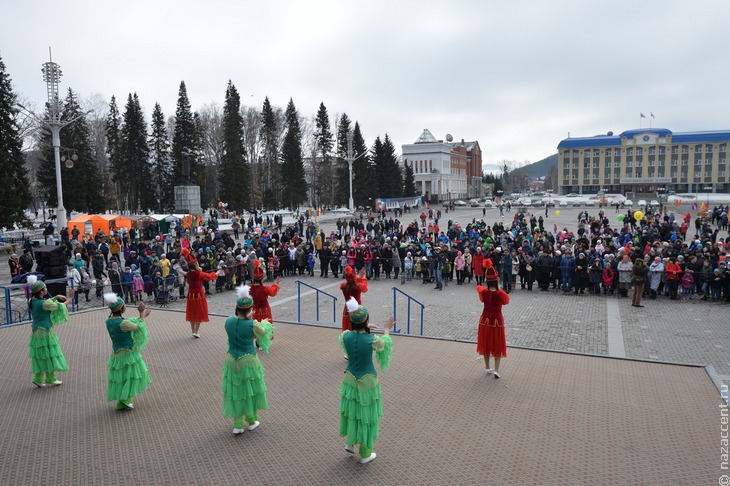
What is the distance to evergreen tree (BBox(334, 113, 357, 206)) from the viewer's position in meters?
71.3

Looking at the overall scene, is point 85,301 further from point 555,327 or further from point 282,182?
point 282,182

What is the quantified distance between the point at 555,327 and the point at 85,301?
13986 mm

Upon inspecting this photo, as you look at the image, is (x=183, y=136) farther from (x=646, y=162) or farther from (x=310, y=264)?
(x=646, y=162)

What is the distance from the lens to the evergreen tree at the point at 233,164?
185ft

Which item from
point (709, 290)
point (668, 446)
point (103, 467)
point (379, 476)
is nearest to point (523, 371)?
point (668, 446)

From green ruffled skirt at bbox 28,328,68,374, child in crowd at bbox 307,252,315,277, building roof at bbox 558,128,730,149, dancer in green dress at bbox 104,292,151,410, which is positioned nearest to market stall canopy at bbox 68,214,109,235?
A: child in crowd at bbox 307,252,315,277

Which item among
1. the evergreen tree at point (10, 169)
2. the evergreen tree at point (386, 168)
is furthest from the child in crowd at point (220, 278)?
the evergreen tree at point (386, 168)

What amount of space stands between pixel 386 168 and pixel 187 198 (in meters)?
37.6

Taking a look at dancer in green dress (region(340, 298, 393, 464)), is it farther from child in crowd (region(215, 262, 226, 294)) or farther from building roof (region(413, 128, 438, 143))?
building roof (region(413, 128, 438, 143))

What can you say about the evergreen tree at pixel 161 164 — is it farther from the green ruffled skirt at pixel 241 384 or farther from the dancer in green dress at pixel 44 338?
the green ruffled skirt at pixel 241 384

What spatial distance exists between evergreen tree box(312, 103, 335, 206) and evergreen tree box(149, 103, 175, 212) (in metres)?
20.7

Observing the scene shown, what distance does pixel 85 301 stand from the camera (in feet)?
51.7

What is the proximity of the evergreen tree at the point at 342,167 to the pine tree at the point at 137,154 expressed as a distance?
25275 millimetres

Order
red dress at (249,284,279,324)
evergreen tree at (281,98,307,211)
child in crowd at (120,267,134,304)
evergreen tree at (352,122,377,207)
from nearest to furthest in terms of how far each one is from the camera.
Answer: red dress at (249,284,279,324) → child in crowd at (120,267,134,304) → evergreen tree at (281,98,307,211) → evergreen tree at (352,122,377,207)
